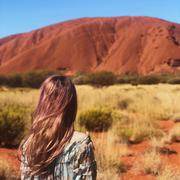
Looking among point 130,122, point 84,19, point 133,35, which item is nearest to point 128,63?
point 133,35

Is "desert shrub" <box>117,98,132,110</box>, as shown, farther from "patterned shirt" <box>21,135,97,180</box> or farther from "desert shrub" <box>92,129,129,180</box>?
"patterned shirt" <box>21,135,97,180</box>

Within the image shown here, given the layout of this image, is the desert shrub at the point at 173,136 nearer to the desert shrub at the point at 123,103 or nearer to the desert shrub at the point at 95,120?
the desert shrub at the point at 95,120

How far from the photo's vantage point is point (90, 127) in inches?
555

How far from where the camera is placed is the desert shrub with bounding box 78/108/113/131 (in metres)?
14.1

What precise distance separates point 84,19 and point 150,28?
31.9 metres

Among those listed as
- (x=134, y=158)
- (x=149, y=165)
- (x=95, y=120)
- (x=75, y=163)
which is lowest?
(x=95, y=120)

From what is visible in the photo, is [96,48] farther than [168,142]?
Yes

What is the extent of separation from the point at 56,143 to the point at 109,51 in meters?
110

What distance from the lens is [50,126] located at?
2.87 m

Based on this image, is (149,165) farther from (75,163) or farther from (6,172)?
(75,163)

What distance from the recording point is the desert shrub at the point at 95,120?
46.4 ft

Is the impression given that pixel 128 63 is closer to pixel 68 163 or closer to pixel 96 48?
pixel 96 48

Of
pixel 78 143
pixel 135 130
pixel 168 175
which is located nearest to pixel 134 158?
pixel 168 175

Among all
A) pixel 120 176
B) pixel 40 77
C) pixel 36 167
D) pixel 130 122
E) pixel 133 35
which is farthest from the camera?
pixel 133 35
